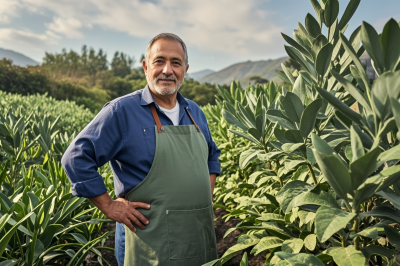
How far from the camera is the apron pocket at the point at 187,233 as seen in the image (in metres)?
1.71

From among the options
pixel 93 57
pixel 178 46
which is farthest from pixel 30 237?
pixel 93 57

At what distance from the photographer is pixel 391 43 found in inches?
33.9

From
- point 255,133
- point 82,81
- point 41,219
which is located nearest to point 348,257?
point 255,133

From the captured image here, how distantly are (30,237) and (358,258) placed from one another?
6.02 feet

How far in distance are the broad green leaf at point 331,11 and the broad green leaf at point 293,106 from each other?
0.43 m

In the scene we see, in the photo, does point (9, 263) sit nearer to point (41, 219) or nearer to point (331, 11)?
point (41, 219)

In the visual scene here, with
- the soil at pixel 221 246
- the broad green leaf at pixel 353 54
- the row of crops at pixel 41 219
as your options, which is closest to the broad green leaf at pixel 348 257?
the broad green leaf at pixel 353 54

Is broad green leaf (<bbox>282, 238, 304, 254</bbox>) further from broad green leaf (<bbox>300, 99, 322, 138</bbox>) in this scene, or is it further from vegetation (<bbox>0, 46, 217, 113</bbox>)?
vegetation (<bbox>0, 46, 217, 113</bbox>)

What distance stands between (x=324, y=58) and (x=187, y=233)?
3.99ft

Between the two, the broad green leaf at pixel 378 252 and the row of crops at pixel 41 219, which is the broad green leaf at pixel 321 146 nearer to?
the broad green leaf at pixel 378 252

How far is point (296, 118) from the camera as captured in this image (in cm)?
117

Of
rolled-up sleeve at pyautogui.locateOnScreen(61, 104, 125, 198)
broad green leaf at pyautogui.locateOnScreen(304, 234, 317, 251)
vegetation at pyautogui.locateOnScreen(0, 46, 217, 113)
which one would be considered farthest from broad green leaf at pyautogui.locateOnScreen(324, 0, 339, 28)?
vegetation at pyautogui.locateOnScreen(0, 46, 217, 113)

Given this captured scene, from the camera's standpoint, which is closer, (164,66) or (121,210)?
(121,210)

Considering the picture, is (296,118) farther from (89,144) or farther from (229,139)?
(229,139)
